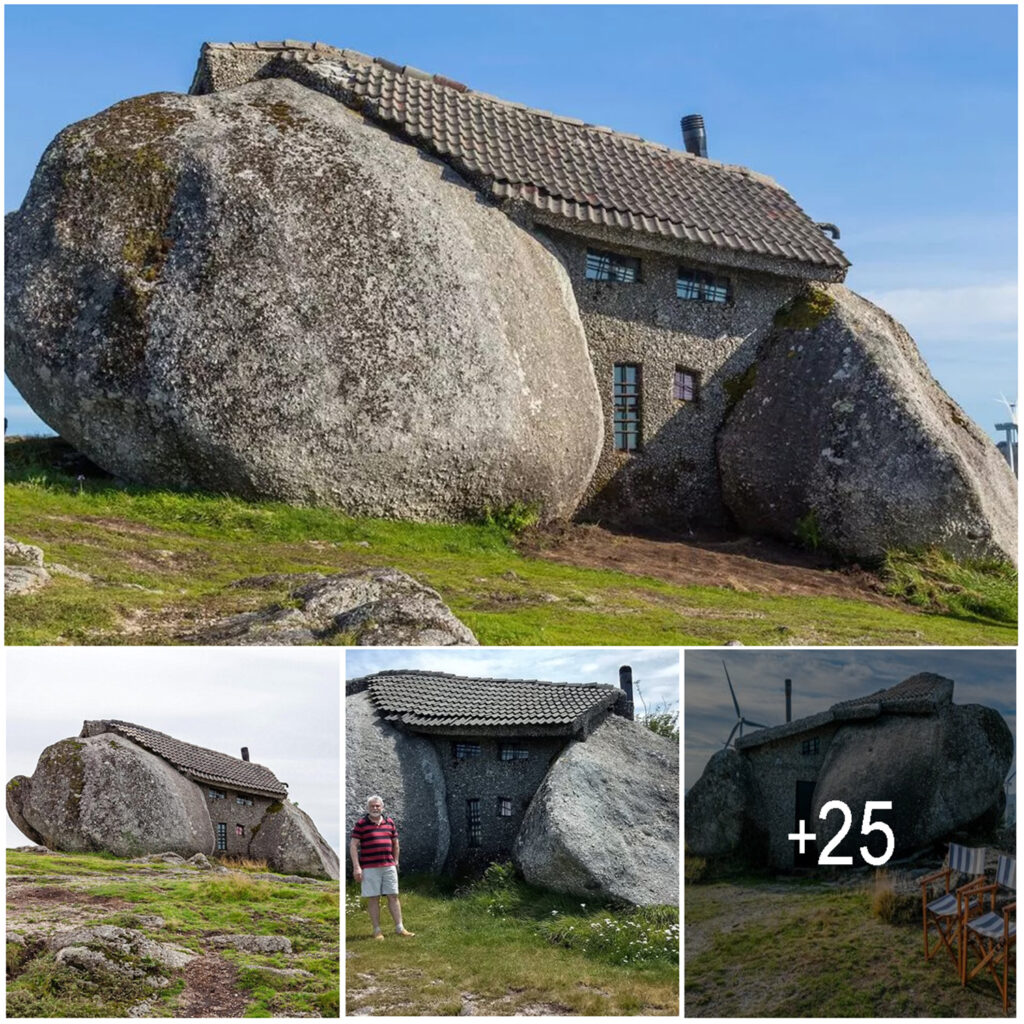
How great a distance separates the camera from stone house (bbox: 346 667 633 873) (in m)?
10.7

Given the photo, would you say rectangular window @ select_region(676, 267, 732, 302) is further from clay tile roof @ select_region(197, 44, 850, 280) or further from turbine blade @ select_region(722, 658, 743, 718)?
turbine blade @ select_region(722, 658, 743, 718)

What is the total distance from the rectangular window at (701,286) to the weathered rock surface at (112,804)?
17854mm

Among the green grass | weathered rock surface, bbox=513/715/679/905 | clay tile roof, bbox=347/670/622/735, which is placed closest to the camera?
the green grass

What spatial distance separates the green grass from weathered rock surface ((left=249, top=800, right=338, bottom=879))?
8.99ft

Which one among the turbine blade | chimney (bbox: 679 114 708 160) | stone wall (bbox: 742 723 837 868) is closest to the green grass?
stone wall (bbox: 742 723 837 868)

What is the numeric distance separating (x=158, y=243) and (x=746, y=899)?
15367mm

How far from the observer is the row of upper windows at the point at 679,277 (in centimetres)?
2598

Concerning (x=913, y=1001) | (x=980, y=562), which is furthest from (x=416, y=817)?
(x=980, y=562)

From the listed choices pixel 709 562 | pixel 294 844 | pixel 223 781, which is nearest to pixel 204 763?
pixel 223 781

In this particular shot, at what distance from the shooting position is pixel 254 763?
33.8ft

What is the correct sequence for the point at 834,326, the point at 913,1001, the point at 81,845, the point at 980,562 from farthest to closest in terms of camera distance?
1. the point at 834,326
2. the point at 980,562
3. the point at 81,845
4. the point at 913,1001

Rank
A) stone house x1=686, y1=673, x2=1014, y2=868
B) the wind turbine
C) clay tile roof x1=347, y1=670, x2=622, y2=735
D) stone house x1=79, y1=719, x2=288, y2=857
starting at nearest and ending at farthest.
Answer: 1. the wind turbine
2. stone house x1=79, y1=719, x2=288, y2=857
3. stone house x1=686, y1=673, x2=1014, y2=868
4. clay tile roof x1=347, y1=670, x2=622, y2=735

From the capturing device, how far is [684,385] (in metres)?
26.8

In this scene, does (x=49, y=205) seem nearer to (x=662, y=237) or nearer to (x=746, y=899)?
(x=662, y=237)
